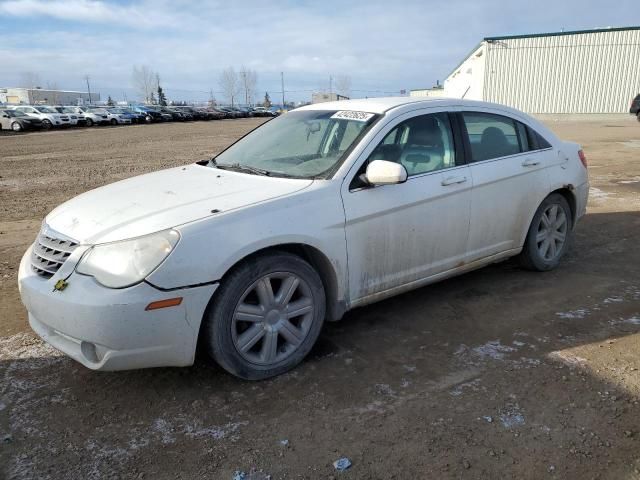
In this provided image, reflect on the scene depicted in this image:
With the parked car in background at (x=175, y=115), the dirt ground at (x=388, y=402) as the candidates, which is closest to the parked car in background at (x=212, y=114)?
the parked car in background at (x=175, y=115)

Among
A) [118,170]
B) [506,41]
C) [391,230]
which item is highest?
[506,41]

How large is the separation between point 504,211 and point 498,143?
590mm

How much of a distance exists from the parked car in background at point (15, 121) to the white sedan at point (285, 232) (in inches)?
1366

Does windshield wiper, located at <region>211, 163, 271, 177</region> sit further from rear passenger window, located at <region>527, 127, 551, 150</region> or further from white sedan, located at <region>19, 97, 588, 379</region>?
rear passenger window, located at <region>527, 127, 551, 150</region>

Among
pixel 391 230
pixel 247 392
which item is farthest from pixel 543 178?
pixel 247 392

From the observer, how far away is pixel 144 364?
2.91 m

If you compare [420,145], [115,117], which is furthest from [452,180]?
[115,117]

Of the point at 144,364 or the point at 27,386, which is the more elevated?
the point at 144,364

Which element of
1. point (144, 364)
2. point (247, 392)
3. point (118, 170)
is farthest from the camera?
point (118, 170)

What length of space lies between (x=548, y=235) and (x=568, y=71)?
36.1 metres

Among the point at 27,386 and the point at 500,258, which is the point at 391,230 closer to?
the point at 500,258

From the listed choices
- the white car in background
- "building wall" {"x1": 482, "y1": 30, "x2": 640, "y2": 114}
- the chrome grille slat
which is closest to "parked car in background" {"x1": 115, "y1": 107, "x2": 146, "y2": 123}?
the white car in background

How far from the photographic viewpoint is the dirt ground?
254cm

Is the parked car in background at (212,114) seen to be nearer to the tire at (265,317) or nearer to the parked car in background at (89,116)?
the parked car in background at (89,116)
